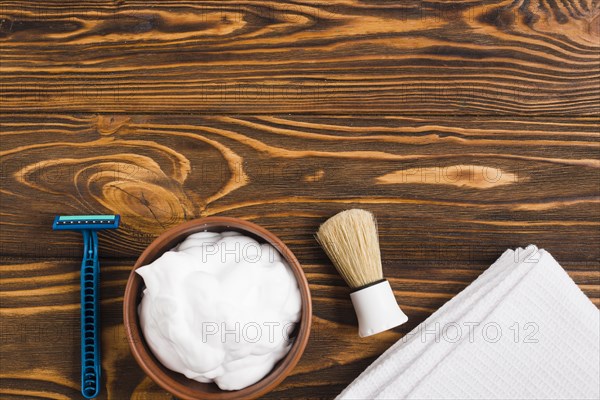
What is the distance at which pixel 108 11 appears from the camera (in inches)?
26.4

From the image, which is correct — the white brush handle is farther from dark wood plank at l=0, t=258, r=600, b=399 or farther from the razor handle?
the razor handle

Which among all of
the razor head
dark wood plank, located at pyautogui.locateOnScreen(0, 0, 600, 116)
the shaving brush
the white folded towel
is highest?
dark wood plank, located at pyautogui.locateOnScreen(0, 0, 600, 116)

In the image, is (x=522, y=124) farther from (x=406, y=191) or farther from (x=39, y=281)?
(x=39, y=281)

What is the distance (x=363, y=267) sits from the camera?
607 millimetres

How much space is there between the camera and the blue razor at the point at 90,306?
0.62 metres

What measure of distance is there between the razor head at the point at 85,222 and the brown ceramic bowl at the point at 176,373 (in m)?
0.09

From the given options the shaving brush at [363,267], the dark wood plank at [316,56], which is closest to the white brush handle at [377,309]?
the shaving brush at [363,267]

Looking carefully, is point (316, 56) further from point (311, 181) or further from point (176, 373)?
point (176, 373)

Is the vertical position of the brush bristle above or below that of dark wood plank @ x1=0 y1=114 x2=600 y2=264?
below

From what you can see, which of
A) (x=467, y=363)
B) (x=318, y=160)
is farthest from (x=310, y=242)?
(x=467, y=363)

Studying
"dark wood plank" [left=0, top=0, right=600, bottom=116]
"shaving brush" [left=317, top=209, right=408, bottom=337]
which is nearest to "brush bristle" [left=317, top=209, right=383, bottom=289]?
"shaving brush" [left=317, top=209, right=408, bottom=337]

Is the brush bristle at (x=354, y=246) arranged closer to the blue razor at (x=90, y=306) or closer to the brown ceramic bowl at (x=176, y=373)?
the brown ceramic bowl at (x=176, y=373)

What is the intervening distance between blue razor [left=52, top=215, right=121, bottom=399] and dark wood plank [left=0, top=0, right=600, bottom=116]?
14 centimetres

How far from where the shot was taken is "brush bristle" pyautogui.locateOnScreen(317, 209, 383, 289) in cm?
61
